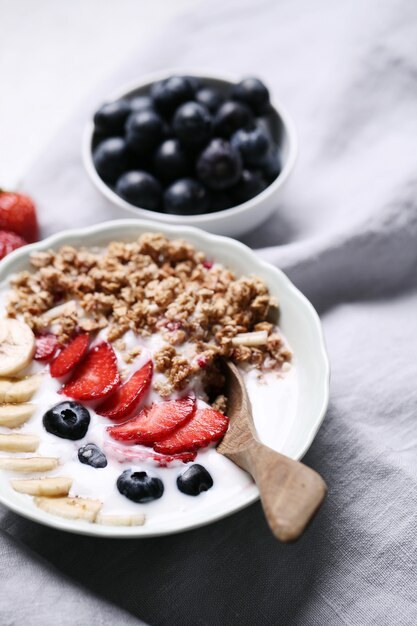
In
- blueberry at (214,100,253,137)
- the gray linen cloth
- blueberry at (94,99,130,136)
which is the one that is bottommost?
the gray linen cloth

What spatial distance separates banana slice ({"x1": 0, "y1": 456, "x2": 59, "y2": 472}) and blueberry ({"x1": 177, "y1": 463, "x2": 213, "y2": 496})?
0.26 meters

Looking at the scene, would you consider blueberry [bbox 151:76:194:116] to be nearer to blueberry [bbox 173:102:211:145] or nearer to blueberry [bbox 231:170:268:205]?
blueberry [bbox 173:102:211:145]

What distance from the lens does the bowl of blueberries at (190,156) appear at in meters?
2.01

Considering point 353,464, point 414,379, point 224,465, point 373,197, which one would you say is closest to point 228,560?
point 224,465

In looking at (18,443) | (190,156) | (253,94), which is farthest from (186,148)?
(18,443)

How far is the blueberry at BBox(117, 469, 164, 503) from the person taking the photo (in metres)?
1.42

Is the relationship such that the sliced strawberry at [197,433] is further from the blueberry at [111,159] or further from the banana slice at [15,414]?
the blueberry at [111,159]

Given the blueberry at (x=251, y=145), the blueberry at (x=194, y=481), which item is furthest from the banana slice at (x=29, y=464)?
the blueberry at (x=251, y=145)

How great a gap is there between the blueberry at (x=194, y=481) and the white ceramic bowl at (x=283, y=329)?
1.7 inches

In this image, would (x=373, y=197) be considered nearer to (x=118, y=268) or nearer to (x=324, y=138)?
(x=324, y=138)

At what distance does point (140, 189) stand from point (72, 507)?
3.07 feet

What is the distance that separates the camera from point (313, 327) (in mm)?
1673

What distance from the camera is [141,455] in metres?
1.48

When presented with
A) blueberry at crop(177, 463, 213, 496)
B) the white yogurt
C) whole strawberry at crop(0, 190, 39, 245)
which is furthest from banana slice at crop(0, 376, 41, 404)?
whole strawberry at crop(0, 190, 39, 245)
